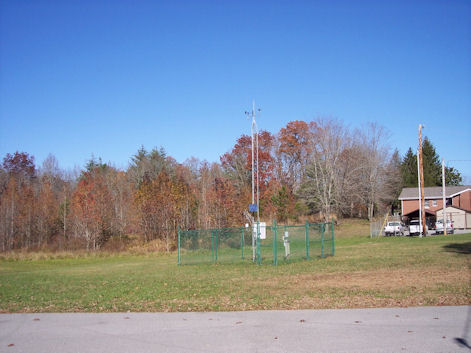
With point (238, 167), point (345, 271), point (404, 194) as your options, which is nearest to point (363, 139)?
point (404, 194)

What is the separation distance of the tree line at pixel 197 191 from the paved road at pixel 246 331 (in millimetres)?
22805

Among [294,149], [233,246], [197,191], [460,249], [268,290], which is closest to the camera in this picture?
[268,290]

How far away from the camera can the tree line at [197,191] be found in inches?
1806

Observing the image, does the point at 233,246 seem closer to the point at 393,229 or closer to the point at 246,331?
the point at 246,331

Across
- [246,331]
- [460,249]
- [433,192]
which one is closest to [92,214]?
[460,249]

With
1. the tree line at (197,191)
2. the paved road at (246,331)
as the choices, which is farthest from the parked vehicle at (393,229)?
the paved road at (246,331)

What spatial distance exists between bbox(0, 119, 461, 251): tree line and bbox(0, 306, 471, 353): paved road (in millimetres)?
22805

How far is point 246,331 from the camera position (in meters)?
8.29

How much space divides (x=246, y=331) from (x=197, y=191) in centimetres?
5000

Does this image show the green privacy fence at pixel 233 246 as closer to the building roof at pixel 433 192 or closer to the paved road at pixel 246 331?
the paved road at pixel 246 331

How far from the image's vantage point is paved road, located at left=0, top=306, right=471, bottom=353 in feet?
24.0

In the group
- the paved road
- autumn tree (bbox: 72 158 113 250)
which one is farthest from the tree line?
the paved road

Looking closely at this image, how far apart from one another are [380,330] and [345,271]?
9976 millimetres

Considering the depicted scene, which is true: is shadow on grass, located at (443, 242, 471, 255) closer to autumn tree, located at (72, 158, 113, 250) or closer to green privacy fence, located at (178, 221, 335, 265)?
green privacy fence, located at (178, 221, 335, 265)
